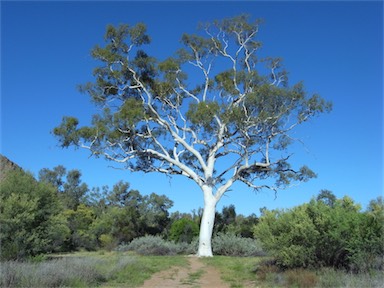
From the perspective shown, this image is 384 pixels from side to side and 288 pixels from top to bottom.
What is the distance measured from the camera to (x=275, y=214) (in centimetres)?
1302

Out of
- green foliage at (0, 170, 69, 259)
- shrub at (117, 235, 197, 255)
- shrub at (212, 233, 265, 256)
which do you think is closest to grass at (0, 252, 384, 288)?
green foliage at (0, 170, 69, 259)

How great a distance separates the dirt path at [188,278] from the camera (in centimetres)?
1231

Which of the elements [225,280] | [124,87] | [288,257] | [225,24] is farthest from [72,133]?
[288,257]

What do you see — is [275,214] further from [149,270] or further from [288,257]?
[149,270]

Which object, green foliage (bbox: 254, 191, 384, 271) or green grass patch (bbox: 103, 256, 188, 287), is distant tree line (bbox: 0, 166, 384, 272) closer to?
green foliage (bbox: 254, 191, 384, 271)

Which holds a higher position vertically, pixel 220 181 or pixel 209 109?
pixel 209 109

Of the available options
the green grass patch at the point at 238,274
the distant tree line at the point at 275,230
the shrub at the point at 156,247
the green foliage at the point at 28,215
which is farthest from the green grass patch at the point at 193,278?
the shrub at the point at 156,247

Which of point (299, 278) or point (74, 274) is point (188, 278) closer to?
point (74, 274)

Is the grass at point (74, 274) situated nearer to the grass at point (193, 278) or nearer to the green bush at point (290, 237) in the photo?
the grass at point (193, 278)

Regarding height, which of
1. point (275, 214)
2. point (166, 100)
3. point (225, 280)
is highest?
point (166, 100)

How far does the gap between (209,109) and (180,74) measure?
4.21 m

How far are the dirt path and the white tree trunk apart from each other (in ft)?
19.7

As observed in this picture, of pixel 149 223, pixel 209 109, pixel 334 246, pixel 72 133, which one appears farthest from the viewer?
pixel 149 223

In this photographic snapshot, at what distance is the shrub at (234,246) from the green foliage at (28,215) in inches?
399
